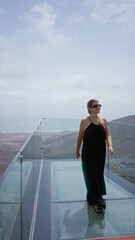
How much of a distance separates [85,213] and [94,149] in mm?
845

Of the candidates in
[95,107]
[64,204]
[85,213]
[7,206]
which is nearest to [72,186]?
[64,204]

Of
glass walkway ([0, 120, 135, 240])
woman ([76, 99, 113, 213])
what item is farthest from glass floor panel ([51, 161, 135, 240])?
woman ([76, 99, 113, 213])

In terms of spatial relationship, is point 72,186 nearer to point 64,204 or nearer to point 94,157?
point 64,204

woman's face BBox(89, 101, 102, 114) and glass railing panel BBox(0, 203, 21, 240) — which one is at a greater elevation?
woman's face BBox(89, 101, 102, 114)

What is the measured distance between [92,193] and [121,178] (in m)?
1.30

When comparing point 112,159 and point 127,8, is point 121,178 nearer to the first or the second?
point 112,159

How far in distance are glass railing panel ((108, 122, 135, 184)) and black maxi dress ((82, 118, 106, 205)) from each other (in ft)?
2.92

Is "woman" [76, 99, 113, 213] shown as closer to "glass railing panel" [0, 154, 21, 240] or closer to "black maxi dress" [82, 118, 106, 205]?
"black maxi dress" [82, 118, 106, 205]

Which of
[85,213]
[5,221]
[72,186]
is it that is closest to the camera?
[5,221]

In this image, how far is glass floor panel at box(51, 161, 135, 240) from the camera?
2258 millimetres

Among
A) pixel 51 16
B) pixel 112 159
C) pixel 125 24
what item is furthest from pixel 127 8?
pixel 112 159

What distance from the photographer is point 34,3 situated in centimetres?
511

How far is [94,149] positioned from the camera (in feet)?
9.12

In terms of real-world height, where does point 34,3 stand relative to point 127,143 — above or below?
above
